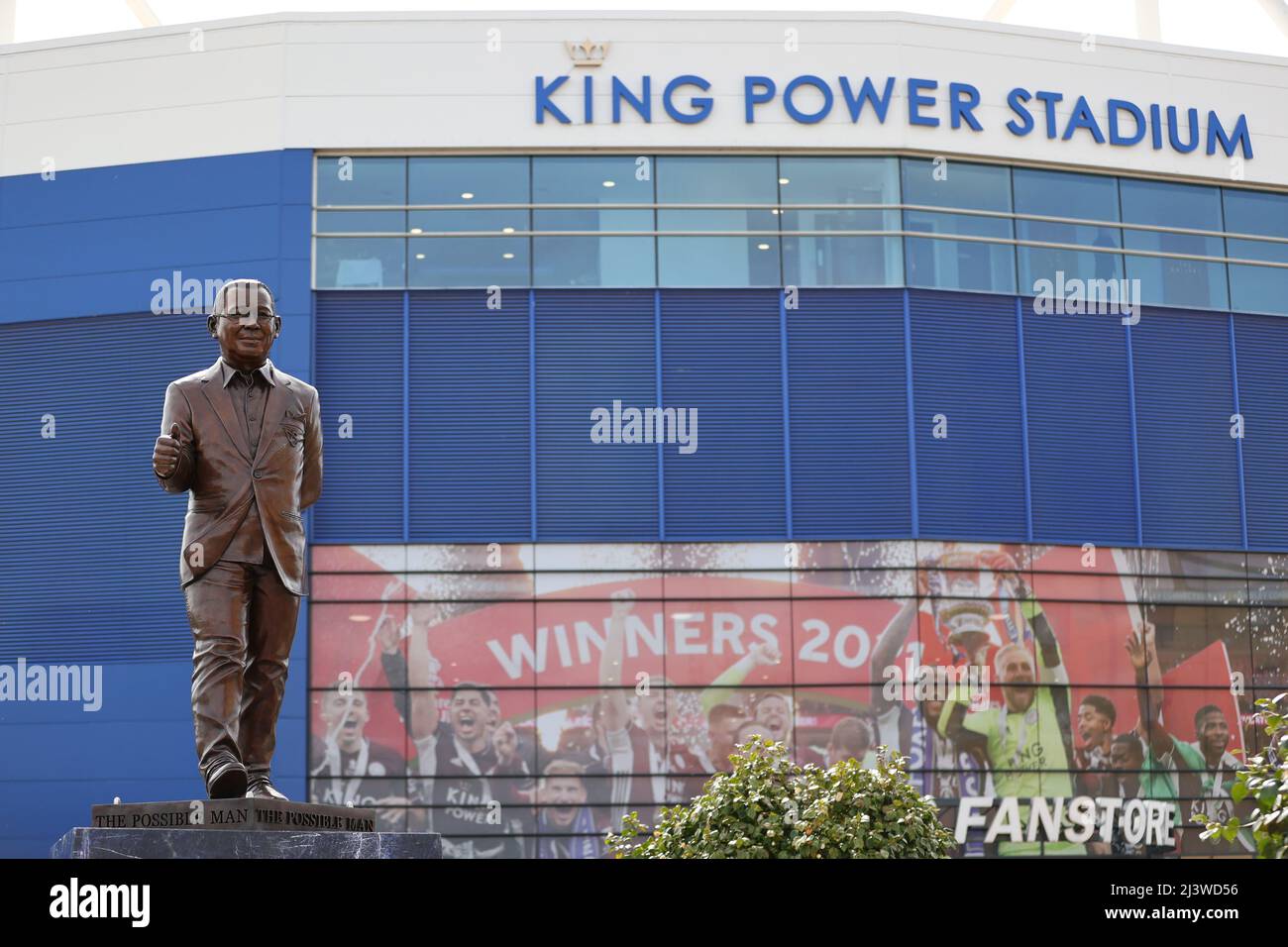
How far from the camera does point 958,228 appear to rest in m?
29.9

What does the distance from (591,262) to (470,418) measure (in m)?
3.51

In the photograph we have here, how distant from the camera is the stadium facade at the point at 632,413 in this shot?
27797 millimetres

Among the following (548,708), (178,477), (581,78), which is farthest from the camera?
(581,78)

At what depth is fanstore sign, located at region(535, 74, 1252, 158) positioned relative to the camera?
29484 mm

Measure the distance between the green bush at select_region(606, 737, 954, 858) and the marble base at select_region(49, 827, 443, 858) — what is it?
5663 millimetres

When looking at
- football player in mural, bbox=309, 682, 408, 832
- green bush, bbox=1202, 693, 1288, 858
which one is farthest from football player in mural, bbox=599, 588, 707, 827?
green bush, bbox=1202, 693, 1288, 858

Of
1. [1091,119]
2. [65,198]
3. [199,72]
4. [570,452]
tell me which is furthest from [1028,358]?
[65,198]

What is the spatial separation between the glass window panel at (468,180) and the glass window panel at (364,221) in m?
0.42

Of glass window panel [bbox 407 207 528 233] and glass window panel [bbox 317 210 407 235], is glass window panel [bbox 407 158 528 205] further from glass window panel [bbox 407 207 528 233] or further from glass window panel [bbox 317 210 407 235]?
glass window panel [bbox 317 210 407 235]

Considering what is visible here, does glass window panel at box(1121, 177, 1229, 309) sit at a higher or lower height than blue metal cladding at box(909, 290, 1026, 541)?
higher

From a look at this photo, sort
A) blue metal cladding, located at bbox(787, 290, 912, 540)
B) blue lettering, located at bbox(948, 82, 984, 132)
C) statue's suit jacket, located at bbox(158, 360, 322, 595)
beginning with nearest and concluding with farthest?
statue's suit jacket, located at bbox(158, 360, 322, 595), blue metal cladding, located at bbox(787, 290, 912, 540), blue lettering, located at bbox(948, 82, 984, 132)

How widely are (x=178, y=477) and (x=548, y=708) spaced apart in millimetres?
18782
